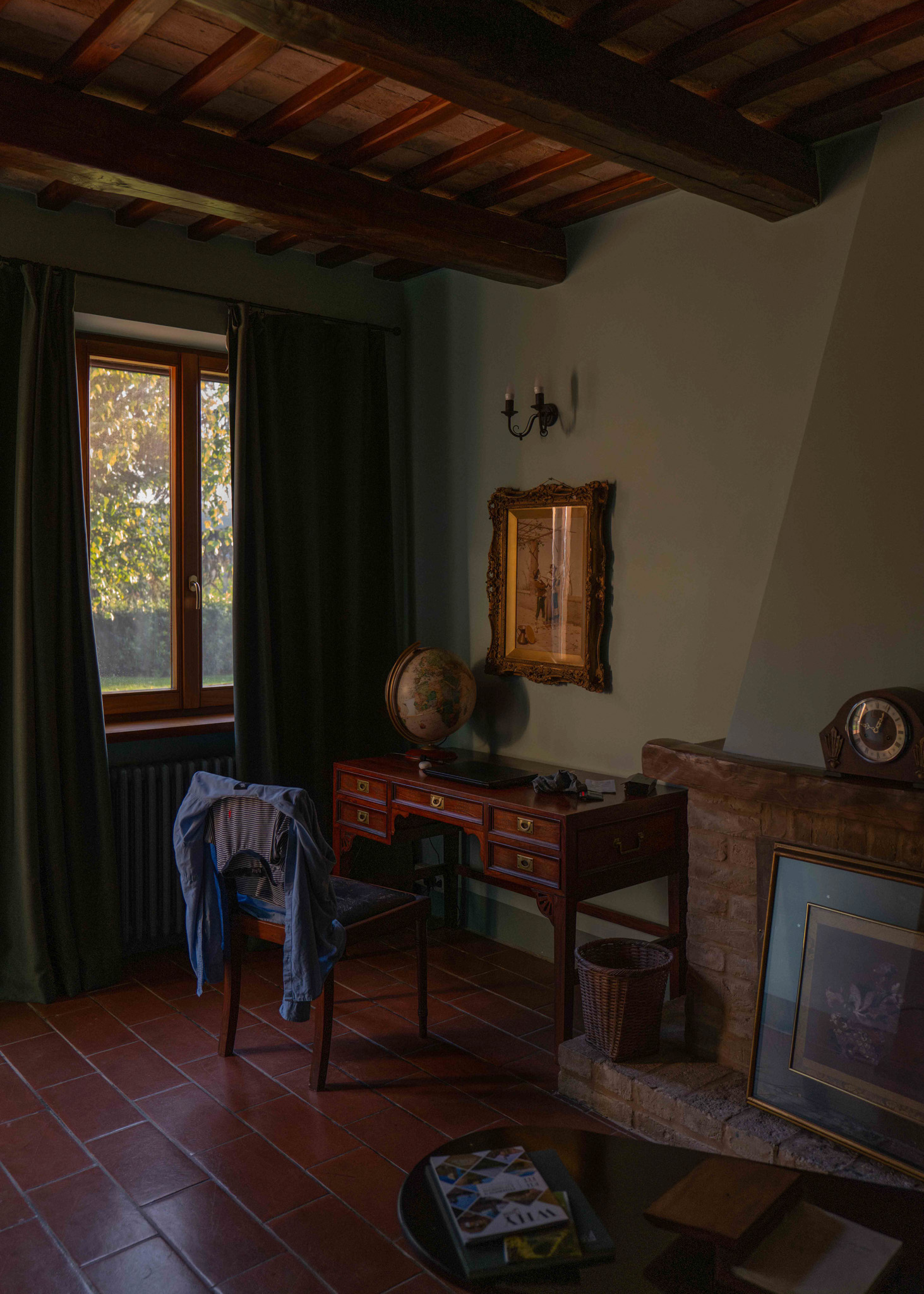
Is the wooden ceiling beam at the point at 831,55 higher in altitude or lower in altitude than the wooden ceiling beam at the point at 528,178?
higher

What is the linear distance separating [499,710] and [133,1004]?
68.8 inches

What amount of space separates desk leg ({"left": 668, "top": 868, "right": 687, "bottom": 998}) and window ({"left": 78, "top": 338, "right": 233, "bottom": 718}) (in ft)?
6.64

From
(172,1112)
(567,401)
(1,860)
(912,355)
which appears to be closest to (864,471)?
(912,355)

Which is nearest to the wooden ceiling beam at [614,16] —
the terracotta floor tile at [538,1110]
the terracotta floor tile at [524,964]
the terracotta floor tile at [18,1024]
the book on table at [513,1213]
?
the book on table at [513,1213]

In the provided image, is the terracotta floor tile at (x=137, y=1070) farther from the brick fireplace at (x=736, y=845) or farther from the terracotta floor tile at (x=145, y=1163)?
the brick fireplace at (x=736, y=845)

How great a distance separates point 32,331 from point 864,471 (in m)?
2.73

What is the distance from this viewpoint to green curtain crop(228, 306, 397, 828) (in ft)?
13.1

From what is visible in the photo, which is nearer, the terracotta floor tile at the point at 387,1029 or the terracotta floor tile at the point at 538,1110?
the terracotta floor tile at the point at 538,1110

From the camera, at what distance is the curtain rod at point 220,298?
3.67 m

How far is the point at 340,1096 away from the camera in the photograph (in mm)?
2871

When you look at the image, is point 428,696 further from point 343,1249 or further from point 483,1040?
point 343,1249

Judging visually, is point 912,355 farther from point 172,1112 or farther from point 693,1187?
point 172,1112

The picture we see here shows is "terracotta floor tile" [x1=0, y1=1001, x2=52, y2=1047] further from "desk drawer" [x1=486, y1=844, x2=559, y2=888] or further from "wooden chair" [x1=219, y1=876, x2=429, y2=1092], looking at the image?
"desk drawer" [x1=486, y1=844, x2=559, y2=888]

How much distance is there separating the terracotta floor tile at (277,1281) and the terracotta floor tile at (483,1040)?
3.46 feet
